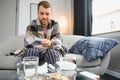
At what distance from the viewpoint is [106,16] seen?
2947mm

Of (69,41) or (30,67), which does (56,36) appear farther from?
(30,67)

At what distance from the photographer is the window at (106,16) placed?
2.70m

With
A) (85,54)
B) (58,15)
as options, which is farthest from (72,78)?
(58,15)

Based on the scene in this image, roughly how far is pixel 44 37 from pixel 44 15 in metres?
0.25

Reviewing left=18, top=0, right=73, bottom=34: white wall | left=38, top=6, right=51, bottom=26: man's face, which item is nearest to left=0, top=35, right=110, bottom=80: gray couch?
left=38, top=6, right=51, bottom=26: man's face

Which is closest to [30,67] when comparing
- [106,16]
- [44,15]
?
[44,15]

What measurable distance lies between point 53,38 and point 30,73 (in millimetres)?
902

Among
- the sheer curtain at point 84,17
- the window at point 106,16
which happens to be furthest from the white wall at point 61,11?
the window at point 106,16

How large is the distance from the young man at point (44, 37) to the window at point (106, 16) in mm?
1202

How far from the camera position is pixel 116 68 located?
8.44ft

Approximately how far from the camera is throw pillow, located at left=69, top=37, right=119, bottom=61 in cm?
208

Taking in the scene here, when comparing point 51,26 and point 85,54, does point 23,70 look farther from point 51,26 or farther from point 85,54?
point 85,54

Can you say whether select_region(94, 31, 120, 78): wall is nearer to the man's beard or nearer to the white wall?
the man's beard

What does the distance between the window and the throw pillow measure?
2.02ft
